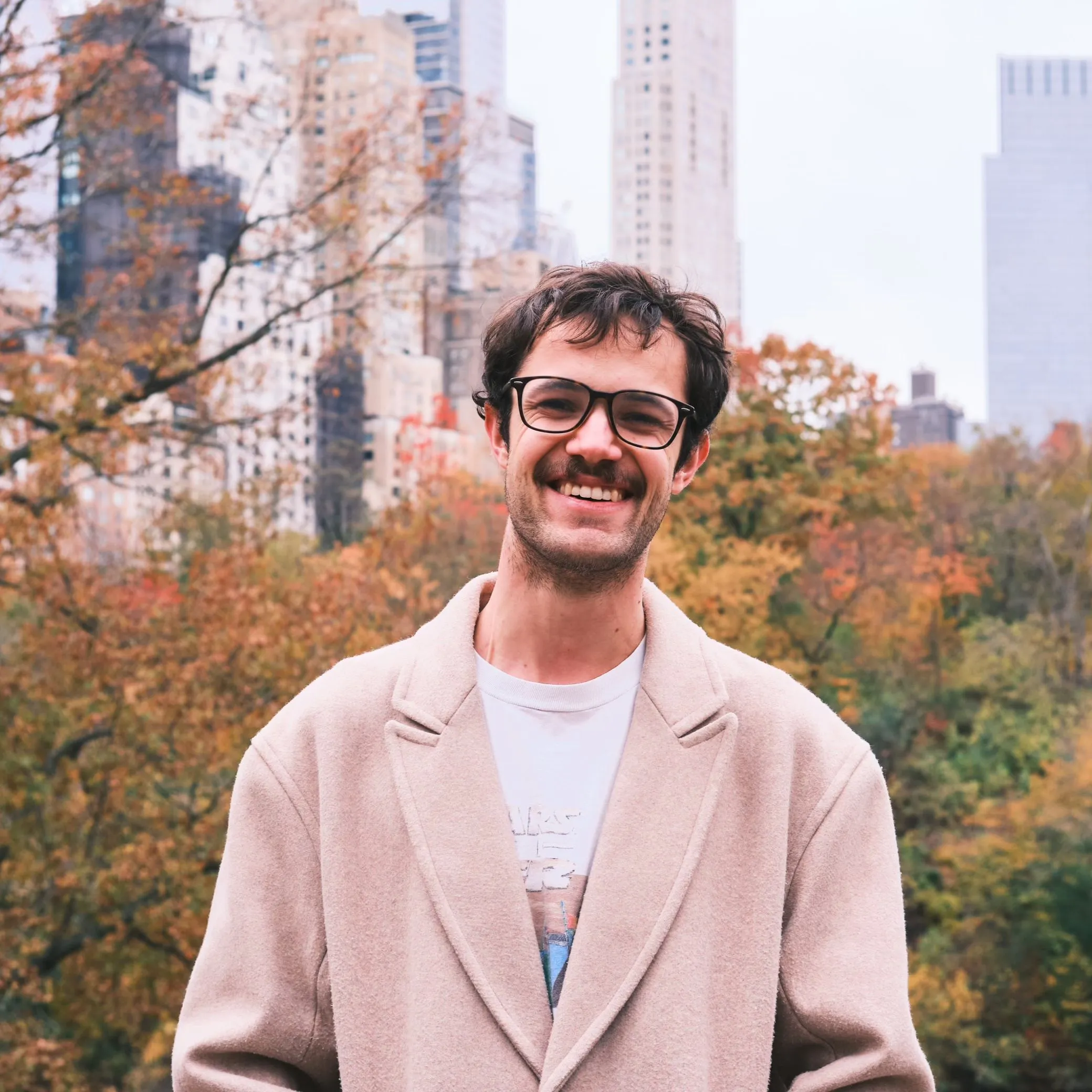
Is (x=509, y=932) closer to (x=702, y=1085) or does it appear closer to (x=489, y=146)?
(x=702, y=1085)

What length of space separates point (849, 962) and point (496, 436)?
1.00 meters

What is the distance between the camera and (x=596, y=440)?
86.2 inches

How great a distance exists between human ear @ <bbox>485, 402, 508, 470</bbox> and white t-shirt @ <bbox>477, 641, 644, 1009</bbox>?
0.34 metres

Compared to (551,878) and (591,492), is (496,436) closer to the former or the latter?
(591,492)

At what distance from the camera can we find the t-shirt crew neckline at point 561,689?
90.1 inches

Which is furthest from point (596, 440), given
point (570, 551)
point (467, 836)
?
point (467, 836)

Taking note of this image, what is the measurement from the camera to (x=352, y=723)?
2.28 m

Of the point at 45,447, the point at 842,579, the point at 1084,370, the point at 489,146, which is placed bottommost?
the point at 842,579

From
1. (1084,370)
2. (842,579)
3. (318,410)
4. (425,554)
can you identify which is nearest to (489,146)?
(318,410)

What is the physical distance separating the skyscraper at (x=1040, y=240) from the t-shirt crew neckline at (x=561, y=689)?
15321cm

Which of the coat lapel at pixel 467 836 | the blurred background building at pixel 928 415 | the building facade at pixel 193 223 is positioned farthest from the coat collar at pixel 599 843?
the blurred background building at pixel 928 415

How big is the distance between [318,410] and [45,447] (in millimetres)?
6911

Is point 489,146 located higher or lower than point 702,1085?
higher

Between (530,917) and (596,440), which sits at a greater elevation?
(596,440)
